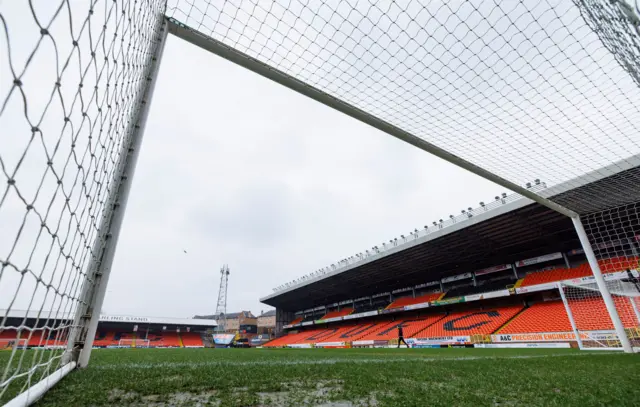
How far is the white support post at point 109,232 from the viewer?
7.99 feet

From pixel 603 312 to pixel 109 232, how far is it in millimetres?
17223

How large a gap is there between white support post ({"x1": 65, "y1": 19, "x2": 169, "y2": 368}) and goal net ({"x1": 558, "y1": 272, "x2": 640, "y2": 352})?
9.52 meters

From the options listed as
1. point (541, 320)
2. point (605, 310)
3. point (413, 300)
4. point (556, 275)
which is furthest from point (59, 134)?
point (413, 300)

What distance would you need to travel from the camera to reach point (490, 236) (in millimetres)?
17734

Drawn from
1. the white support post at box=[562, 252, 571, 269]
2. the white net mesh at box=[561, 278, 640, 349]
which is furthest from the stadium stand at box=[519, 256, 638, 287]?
the white net mesh at box=[561, 278, 640, 349]

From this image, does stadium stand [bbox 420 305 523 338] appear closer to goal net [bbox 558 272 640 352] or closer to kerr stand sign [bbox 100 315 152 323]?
goal net [bbox 558 272 640 352]

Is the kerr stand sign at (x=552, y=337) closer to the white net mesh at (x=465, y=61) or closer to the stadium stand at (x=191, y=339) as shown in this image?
the white net mesh at (x=465, y=61)

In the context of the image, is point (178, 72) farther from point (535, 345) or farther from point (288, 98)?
point (535, 345)

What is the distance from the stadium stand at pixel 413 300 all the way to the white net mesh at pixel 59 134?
25.4 metres

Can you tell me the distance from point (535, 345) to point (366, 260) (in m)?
11.7

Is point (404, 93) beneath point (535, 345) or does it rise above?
above

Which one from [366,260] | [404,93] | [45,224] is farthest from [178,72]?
[366,260]

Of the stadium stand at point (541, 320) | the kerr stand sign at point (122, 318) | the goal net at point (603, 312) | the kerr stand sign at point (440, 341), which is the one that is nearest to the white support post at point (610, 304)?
the goal net at point (603, 312)

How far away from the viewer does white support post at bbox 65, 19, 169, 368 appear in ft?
7.99
